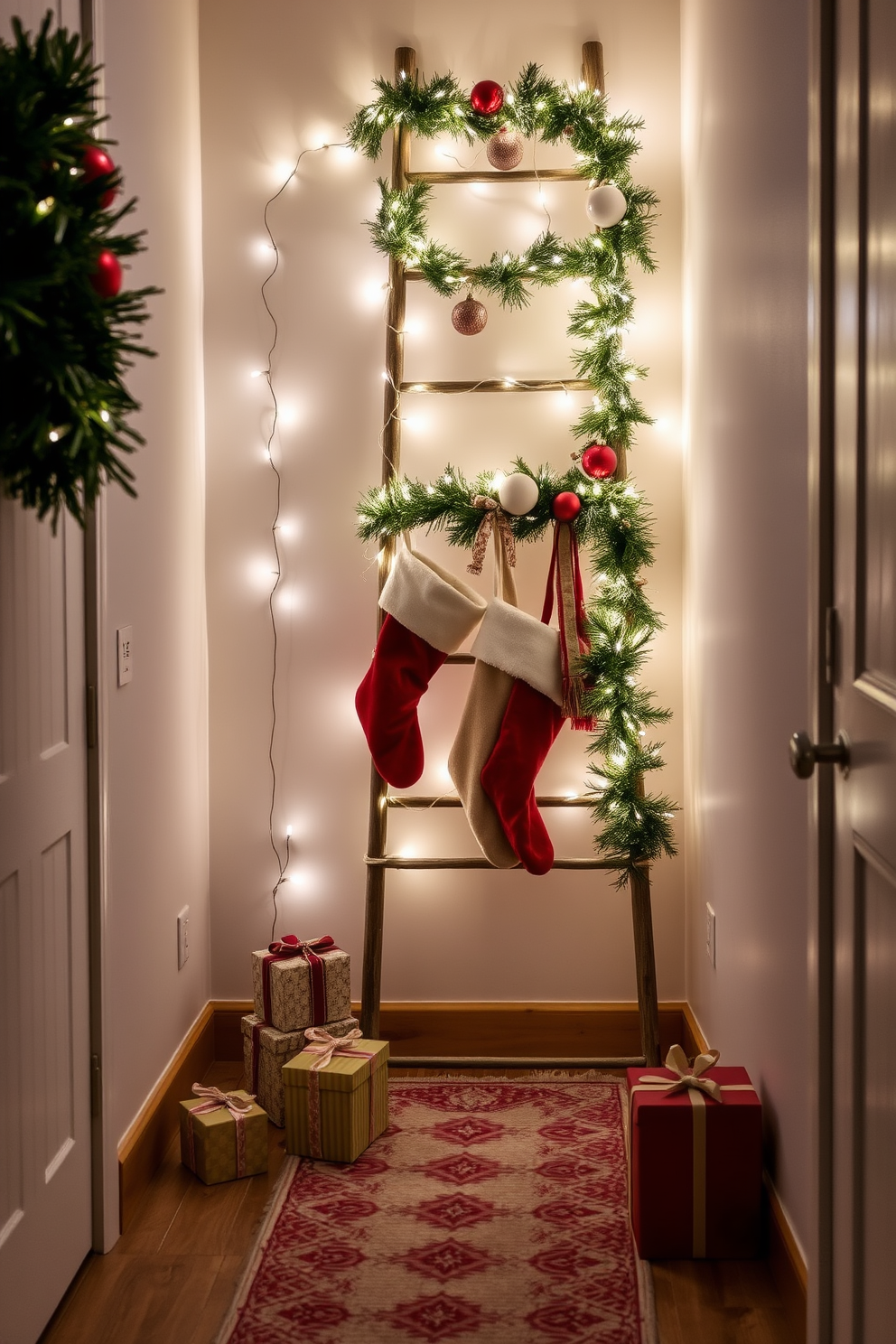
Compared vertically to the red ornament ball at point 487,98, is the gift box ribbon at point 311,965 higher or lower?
lower

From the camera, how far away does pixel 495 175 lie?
112 inches

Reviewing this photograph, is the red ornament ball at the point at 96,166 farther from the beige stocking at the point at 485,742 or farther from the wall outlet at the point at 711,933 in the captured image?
the wall outlet at the point at 711,933

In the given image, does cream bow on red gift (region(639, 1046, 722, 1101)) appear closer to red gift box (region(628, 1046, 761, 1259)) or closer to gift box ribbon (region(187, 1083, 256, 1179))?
red gift box (region(628, 1046, 761, 1259))

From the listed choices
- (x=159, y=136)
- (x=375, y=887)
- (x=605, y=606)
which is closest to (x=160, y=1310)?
(x=375, y=887)

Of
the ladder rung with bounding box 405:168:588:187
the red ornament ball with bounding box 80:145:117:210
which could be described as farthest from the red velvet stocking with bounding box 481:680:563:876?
the red ornament ball with bounding box 80:145:117:210

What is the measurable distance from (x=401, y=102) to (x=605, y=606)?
3.84ft

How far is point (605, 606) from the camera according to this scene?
9.14 feet

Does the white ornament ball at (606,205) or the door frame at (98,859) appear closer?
the door frame at (98,859)

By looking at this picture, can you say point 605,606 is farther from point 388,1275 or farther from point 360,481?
point 388,1275

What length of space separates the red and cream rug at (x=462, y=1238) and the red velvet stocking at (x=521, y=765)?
555 millimetres

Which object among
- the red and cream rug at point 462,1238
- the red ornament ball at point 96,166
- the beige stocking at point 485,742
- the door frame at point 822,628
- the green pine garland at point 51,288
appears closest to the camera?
the green pine garland at point 51,288

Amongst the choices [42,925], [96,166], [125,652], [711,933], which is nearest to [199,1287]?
[42,925]

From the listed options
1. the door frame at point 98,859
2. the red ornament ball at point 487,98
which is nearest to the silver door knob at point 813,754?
the door frame at point 98,859

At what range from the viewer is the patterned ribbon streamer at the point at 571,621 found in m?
2.73
